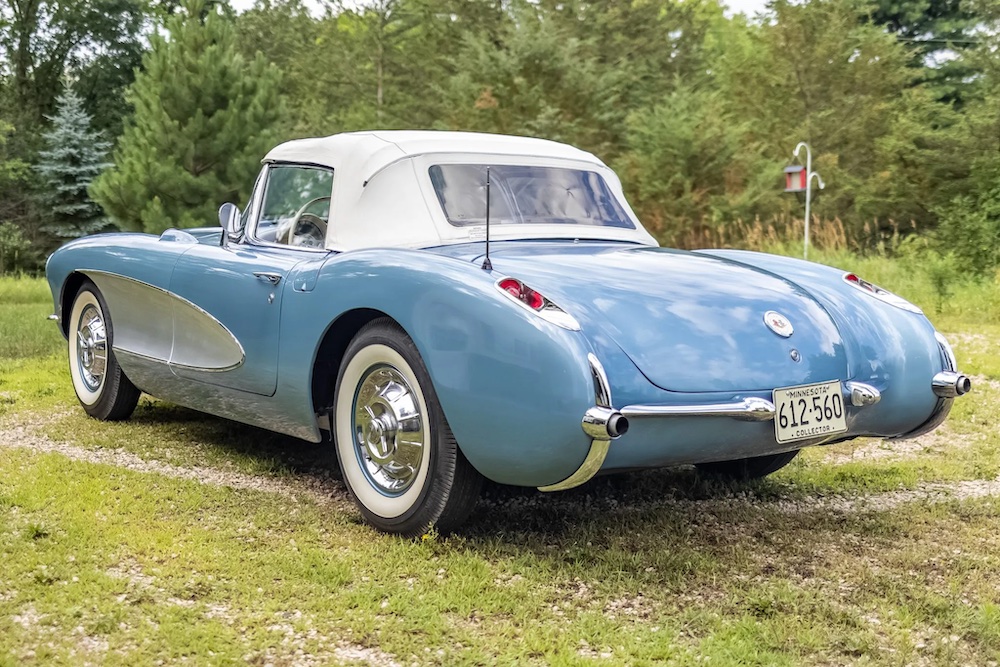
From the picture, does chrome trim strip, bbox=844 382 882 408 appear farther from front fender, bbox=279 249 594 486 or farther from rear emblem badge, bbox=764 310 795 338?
front fender, bbox=279 249 594 486

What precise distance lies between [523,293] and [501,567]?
891 mm

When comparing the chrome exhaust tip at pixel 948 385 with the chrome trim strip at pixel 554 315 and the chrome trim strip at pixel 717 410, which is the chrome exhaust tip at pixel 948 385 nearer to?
the chrome trim strip at pixel 717 410

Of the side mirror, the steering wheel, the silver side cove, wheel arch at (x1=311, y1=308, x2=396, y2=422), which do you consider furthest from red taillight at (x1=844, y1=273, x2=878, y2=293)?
the side mirror

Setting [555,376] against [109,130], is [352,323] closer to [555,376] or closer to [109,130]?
[555,376]

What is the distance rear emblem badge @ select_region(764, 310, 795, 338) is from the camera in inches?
132

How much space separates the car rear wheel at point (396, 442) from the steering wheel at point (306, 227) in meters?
1.01

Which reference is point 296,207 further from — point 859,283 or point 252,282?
point 859,283

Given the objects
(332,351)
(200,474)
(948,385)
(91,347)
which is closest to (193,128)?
(91,347)

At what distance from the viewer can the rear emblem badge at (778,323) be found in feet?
11.0

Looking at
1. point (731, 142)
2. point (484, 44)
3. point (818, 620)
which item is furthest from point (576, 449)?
point (484, 44)

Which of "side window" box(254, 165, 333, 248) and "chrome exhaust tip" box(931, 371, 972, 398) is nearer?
"chrome exhaust tip" box(931, 371, 972, 398)

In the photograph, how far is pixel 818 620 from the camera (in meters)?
2.80

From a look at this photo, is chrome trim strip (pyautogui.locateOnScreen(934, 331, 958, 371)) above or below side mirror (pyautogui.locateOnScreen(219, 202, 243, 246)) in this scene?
below

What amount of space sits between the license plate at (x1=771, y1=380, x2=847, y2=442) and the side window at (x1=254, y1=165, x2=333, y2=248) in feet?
6.85
